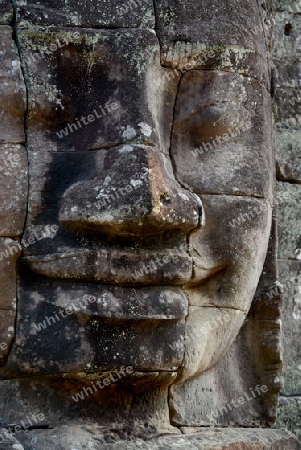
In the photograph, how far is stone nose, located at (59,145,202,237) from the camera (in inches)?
141

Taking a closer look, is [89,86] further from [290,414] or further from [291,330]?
[290,414]

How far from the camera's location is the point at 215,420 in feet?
13.2

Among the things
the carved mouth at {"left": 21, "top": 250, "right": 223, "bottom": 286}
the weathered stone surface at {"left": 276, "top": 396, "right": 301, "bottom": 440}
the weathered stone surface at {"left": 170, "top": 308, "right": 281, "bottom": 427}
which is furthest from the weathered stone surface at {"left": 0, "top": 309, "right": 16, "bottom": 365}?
the weathered stone surface at {"left": 276, "top": 396, "right": 301, "bottom": 440}

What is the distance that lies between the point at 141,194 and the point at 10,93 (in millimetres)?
680

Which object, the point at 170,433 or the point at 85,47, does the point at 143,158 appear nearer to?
the point at 85,47

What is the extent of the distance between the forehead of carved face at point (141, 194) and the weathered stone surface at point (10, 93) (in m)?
0.04

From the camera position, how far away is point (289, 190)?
4.90 metres

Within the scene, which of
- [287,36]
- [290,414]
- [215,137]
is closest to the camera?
[215,137]

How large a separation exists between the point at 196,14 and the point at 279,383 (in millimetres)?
1614

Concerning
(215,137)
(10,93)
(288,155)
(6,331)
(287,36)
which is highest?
(287,36)

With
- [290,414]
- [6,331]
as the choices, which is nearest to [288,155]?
[290,414]

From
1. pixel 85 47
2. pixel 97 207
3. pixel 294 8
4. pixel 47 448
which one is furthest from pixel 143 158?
pixel 294 8

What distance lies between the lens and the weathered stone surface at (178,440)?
3.60 meters

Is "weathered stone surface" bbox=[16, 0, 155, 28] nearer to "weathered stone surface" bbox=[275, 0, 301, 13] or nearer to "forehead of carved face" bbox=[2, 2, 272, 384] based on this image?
"forehead of carved face" bbox=[2, 2, 272, 384]
